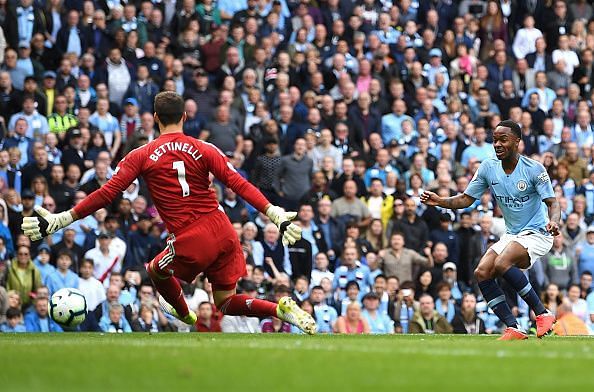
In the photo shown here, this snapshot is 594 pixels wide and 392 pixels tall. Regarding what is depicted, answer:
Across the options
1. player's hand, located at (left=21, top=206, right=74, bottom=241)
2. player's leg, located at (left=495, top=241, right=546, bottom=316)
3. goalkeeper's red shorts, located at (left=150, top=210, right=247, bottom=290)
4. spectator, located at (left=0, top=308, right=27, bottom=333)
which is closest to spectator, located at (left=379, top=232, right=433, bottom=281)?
spectator, located at (left=0, top=308, right=27, bottom=333)

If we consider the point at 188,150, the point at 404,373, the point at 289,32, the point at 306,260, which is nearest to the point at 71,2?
the point at 289,32

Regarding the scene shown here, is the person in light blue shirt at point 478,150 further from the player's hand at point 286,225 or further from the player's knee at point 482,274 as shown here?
the player's hand at point 286,225

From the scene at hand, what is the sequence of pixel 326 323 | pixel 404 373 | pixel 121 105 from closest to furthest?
pixel 404 373
pixel 326 323
pixel 121 105

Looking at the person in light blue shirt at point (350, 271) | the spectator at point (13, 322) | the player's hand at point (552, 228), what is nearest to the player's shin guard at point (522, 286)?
the player's hand at point (552, 228)

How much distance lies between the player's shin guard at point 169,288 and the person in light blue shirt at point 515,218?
283 cm

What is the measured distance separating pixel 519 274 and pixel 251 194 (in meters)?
3.71

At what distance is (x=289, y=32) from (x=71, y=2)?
4.26m

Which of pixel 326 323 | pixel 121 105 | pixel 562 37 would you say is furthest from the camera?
pixel 562 37

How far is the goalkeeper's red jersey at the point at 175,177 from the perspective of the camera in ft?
40.7

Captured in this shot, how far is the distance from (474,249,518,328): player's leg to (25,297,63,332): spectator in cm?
643

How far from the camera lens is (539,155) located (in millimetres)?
24938

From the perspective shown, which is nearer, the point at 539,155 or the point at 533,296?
the point at 533,296

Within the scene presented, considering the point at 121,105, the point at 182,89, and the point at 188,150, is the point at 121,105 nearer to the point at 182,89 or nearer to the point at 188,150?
the point at 182,89

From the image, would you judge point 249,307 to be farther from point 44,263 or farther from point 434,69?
point 434,69
